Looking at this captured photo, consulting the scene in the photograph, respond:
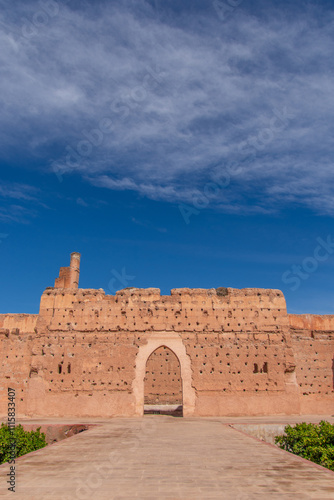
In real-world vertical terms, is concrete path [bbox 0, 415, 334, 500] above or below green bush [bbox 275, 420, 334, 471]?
above

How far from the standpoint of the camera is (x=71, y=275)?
21438 millimetres

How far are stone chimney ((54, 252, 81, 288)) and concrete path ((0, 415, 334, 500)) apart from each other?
12088 mm

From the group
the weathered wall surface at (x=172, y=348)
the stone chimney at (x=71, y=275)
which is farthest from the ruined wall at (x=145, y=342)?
the stone chimney at (x=71, y=275)

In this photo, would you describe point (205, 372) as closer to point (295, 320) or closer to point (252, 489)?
point (295, 320)

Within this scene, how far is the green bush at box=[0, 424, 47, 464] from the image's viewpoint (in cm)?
855

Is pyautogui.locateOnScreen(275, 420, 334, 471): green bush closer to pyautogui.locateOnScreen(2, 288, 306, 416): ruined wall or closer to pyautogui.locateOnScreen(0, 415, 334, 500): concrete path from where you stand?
pyautogui.locateOnScreen(0, 415, 334, 500): concrete path

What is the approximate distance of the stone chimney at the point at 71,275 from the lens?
20734 millimetres

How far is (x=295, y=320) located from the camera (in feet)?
62.7

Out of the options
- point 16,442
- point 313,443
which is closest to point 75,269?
point 16,442

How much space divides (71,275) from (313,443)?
15670mm

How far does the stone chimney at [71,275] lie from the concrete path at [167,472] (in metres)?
12.1

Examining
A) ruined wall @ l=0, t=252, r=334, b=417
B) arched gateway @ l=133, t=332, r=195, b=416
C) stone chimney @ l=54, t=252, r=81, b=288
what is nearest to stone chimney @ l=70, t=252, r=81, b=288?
stone chimney @ l=54, t=252, r=81, b=288

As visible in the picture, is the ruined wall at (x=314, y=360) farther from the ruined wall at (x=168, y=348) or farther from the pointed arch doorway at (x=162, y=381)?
the pointed arch doorway at (x=162, y=381)

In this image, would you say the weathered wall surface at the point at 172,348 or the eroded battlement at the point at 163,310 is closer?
the weathered wall surface at the point at 172,348
